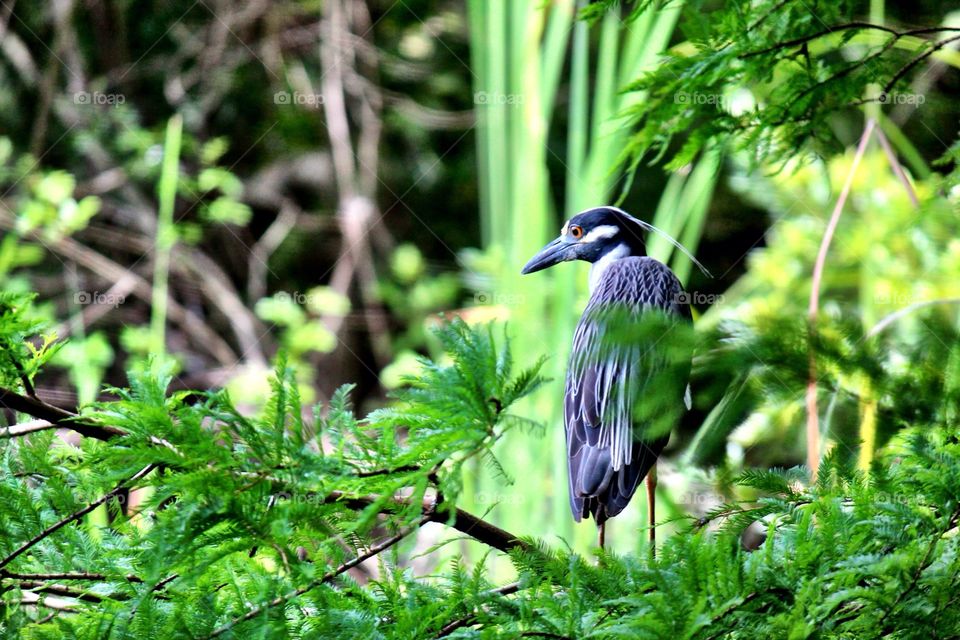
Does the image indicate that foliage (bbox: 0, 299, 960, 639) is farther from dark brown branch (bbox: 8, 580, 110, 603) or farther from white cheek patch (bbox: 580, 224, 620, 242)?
white cheek patch (bbox: 580, 224, 620, 242)

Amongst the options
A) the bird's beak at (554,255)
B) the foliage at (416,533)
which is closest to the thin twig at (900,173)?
the bird's beak at (554,255)

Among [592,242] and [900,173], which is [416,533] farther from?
[900,173]

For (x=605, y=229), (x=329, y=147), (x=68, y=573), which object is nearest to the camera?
(x=68, y=573)

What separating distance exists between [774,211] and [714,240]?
3.16 ft

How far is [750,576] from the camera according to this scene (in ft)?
3.18

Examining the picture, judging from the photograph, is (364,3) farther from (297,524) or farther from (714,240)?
(297,524)

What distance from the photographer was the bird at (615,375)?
3.75 feet

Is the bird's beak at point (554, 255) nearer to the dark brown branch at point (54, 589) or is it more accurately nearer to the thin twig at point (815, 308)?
the thin twig at point (815, 308)

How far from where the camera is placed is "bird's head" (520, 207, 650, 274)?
5.48 ft

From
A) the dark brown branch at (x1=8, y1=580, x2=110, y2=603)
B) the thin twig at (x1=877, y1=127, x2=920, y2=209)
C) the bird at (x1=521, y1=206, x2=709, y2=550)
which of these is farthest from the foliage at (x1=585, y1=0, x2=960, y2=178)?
the dark brown branch at (x1=8, y1=580, x2=110, y2=603)

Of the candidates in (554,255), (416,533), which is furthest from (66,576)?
(554,255)

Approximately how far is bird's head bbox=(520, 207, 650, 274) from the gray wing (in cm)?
6


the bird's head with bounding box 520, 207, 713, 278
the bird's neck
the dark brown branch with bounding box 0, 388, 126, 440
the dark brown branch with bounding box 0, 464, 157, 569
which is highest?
the bird's head with bounding box 520, 207, 713, 278

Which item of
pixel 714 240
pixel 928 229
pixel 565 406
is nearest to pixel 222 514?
pixel 565 406
